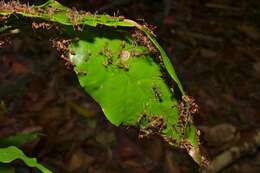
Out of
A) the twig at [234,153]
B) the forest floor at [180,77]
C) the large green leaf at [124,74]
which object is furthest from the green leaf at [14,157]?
the twig at [234,153]

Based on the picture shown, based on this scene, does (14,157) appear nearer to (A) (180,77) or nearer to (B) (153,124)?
(B) (153,124)

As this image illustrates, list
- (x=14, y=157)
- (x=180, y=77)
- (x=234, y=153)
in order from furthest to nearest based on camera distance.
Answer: (x=180, y=77) → (x=234, y=153) → (x=14, y=157)

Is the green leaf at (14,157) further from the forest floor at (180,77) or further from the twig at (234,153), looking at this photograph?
the twig at (234,153)

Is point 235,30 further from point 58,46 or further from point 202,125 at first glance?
point 58,46

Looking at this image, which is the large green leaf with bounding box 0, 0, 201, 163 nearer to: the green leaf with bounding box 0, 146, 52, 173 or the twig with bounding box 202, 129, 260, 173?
the green leaf with bounding box 0, 146, 52, 173

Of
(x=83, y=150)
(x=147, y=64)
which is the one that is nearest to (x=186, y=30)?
(x=83, y=150)

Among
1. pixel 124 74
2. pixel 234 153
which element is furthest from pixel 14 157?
pixel 234 153

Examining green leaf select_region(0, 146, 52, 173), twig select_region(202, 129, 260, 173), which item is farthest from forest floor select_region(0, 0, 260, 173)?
green leaf select_region(0, 146, 52, 173)
